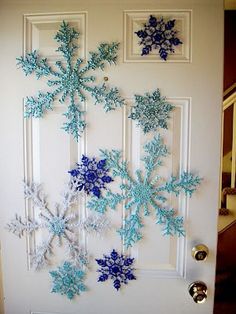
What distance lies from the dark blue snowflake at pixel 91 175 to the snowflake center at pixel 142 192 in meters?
0.10

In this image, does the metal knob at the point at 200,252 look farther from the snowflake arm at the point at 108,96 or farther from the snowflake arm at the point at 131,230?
the snowflake arm at the point at 108,96

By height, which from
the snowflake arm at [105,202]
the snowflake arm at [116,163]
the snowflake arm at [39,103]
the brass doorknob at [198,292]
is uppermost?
the snowflake arm at [39,103]

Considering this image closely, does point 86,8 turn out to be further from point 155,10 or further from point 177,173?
point 177,173

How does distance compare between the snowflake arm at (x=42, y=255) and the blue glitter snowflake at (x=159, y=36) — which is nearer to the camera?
the blue glitter snowflake at (x=159, y=36)

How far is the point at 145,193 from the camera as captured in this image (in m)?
0.88

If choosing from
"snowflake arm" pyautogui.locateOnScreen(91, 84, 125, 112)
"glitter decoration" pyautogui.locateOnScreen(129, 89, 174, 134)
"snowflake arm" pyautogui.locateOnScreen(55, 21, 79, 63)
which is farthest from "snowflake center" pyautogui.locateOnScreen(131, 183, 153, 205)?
"snowflake arm" pyautogui.locateOnScreen(55, 21, 79, 63)

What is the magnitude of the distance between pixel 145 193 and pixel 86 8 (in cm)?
72

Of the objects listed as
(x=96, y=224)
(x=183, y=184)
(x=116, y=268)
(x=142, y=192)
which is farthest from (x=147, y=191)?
(x=116, y=268)

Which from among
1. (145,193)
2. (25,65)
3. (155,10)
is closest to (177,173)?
(145,193)

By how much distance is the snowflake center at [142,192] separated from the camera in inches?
34.6

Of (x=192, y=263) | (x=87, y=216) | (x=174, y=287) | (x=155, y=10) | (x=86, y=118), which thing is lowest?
(x=174, y=287)

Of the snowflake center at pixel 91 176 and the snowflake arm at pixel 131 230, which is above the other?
the snowflake center at pixel 91 176

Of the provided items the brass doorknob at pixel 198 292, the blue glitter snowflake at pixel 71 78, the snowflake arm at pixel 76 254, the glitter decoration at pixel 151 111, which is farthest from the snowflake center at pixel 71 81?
the brass doorknob at pixel 198 292

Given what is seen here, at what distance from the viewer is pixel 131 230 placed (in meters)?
0.90
